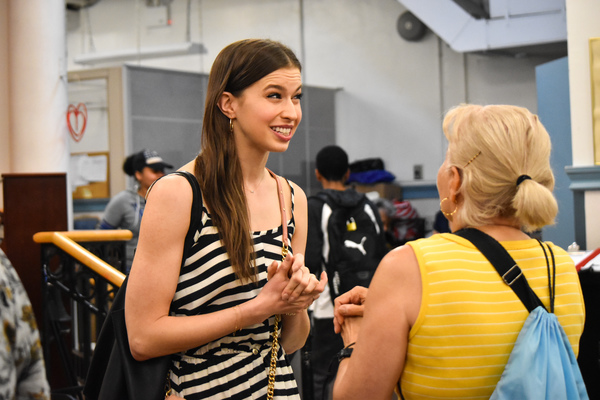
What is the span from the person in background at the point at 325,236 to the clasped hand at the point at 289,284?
2.30 meters

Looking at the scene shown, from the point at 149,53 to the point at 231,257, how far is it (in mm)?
8563

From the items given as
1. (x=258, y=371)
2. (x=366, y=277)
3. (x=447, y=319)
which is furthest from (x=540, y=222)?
(x=366, y=277)

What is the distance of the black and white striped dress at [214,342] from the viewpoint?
135cm

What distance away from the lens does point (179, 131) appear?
8500 mm

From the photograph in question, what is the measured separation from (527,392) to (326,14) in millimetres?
9942

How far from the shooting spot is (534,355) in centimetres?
121

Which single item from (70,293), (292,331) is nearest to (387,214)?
Result: (70,293)

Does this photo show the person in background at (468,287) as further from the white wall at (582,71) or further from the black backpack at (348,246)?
the white wall at (582,71)

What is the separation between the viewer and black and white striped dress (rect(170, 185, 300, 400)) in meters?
1.35

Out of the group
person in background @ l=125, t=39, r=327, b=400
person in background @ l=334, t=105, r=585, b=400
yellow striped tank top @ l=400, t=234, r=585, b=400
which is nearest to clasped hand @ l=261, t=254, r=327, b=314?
person in background @ l=125, t=39, r=327, b=400

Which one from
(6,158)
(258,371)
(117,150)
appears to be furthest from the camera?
(117,150)

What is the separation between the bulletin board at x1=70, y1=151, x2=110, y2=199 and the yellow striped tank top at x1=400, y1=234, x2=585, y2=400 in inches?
294

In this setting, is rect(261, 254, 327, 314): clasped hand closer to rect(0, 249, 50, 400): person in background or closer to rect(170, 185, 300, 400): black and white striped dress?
rect(170, 185, 300, 400): black and white striped dress

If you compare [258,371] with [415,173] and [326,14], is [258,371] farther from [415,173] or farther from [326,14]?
[326,14]
